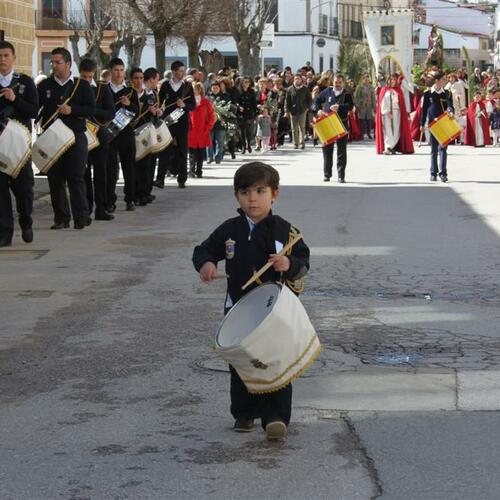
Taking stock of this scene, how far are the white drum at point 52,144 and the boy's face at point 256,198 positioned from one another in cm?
838

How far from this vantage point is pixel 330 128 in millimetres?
21391

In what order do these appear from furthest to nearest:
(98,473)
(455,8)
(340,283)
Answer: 1. (455,8)
2. (340,283)
3. (98,473)

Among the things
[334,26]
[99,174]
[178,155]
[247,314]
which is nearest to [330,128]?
[178,155]

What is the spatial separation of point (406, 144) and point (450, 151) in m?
2.19

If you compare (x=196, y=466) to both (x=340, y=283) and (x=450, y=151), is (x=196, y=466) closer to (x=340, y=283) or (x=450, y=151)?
(x=340, y=283)

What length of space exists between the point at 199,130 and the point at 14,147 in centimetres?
1070

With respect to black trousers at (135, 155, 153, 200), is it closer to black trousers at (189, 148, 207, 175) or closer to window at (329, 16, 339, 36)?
black trousers at (189, 148, 207, 175)

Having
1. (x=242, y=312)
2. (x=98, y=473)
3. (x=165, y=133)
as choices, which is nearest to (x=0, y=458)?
(x=98, y=473)

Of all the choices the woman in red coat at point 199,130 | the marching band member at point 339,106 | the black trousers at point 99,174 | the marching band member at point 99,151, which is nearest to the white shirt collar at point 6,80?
the marching band member at point 99,151

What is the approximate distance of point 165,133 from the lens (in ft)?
60.7

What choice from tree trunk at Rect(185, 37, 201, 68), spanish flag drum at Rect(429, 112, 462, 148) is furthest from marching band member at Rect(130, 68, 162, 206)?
tree trunk at Rect(185, 37, 201, 68)

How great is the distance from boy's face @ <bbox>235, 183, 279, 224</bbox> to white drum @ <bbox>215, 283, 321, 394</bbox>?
1.26 feet

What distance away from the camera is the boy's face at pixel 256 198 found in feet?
20.2

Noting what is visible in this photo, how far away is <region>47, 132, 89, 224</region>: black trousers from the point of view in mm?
14812
